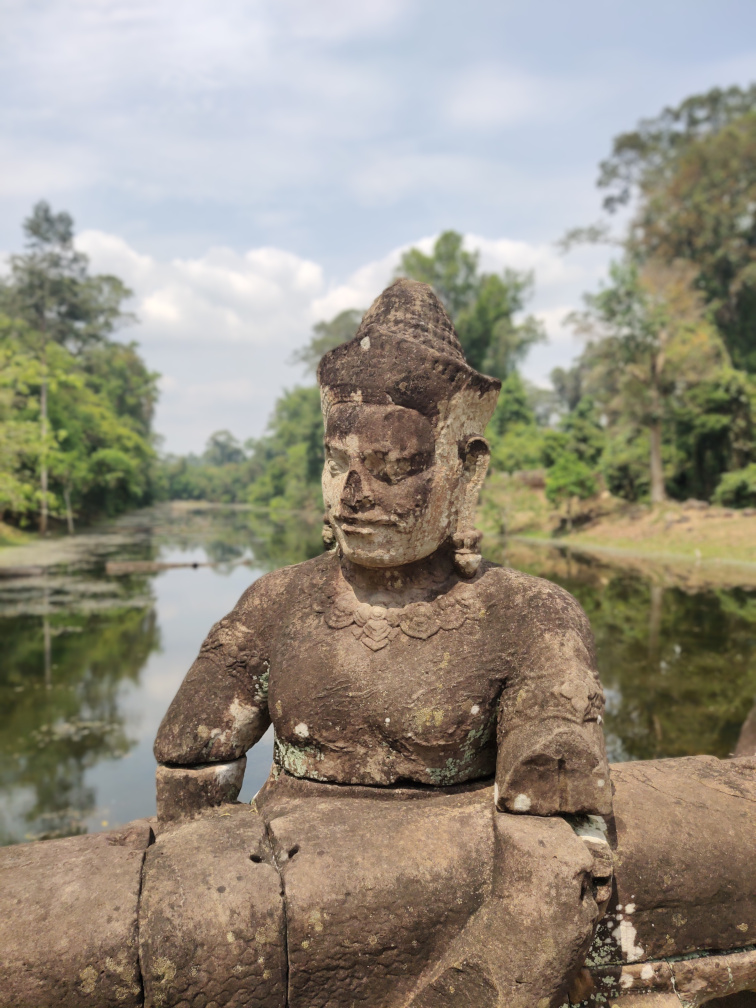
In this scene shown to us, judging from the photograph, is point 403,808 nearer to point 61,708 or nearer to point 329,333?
point 61,708

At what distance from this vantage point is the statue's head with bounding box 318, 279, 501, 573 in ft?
7.46

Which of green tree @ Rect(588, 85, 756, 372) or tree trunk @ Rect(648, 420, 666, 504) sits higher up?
green tree @ Rect(588, 85, 756, 372)

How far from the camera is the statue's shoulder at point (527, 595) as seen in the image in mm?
2230

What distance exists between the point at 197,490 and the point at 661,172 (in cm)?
8295

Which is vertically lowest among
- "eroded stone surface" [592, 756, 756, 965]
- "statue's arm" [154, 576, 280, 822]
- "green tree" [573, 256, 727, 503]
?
"eroded stone surface" [592, 756, 756, 965]

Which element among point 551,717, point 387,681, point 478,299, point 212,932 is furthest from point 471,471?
point 478,299

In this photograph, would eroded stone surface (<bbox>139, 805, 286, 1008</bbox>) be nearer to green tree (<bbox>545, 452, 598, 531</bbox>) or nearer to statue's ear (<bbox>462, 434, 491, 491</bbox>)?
statue's ear (<bbox>462, 434, 491, 491</bbox>)

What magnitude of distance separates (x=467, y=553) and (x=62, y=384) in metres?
33.7

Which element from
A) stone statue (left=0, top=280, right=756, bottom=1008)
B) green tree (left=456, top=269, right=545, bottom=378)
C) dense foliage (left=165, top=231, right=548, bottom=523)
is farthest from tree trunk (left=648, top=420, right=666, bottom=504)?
stone statue (left=0, top=280, right=756, bottom=1008)

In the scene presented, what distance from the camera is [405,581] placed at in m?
2.44

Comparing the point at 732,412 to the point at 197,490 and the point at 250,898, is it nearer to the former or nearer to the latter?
the point at 250,898

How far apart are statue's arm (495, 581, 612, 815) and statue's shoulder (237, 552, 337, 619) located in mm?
729

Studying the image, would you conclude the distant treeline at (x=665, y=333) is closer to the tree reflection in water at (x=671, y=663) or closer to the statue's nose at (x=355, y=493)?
the tree reflection in water at (x=671, y=663)

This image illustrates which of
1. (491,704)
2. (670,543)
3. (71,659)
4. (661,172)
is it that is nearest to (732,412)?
(670,543)
